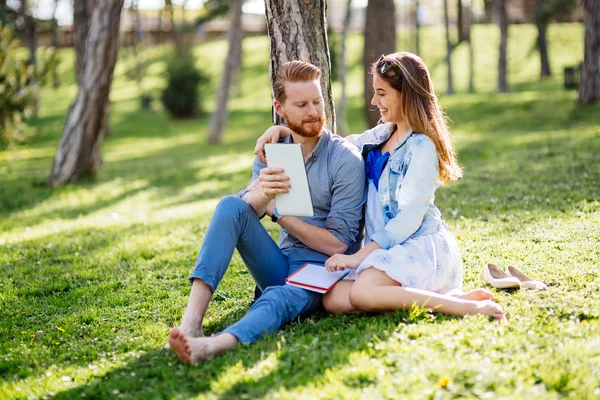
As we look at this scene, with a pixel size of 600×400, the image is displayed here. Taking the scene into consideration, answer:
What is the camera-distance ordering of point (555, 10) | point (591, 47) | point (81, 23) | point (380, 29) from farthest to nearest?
point (555, 10), point (380, 29), point (591, 47), point (81, 23)

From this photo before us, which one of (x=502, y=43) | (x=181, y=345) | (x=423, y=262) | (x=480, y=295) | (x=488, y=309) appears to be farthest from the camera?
(x=502, y=43)

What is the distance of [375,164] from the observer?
14.0 feet

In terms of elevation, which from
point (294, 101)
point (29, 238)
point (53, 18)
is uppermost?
point (53, 18)

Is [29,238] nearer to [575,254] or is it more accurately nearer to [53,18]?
[575,254]

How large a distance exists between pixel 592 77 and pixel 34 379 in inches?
597

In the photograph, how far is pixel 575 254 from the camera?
5.15 metres

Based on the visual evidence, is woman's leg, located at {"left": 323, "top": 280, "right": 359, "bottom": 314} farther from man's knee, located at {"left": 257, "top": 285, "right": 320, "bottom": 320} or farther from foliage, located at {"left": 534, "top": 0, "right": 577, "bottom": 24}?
foliage, located at {"left": 534, "top": 0, "right": 577, "bottom": 24}

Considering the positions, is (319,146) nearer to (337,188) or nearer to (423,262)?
(337,188)

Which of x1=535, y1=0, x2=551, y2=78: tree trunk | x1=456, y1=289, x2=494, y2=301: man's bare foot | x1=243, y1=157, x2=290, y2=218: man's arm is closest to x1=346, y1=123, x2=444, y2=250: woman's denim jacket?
x1=456, y1=289, x2=494, y2=301: man's bare foot

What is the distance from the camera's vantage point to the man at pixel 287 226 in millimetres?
3820

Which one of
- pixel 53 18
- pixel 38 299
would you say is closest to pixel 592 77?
pixel 38 299

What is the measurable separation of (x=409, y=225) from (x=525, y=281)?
1168 mm

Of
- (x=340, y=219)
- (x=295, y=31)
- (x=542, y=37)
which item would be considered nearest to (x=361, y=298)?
(x=340, y=219)

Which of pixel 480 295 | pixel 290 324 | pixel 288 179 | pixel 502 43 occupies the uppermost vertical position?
pixel 502 43
